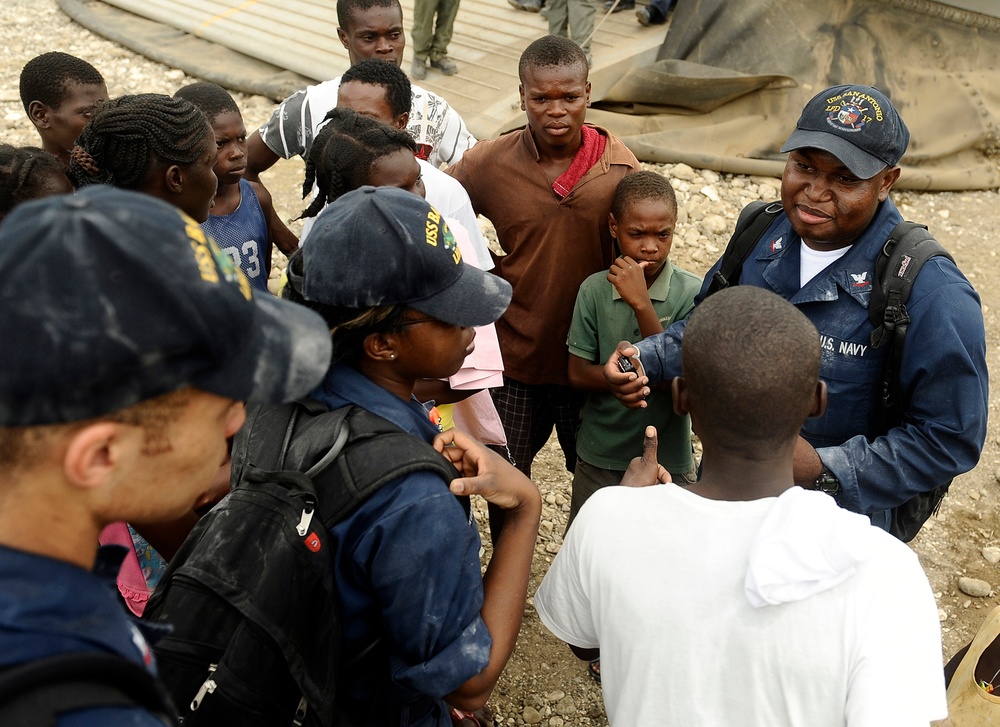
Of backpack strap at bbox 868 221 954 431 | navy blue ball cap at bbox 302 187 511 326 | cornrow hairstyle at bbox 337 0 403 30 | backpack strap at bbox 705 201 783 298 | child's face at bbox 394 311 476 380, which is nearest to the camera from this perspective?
navy blue ball cap at bbox 302 187 511 326

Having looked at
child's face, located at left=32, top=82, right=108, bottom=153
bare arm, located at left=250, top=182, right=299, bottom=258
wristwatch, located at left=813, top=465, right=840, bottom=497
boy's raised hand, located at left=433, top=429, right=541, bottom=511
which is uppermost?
boy's raised hand, located at left=433, top=429, right=541, bottom=511

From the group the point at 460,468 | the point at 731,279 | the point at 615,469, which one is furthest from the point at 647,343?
the point at 460,468

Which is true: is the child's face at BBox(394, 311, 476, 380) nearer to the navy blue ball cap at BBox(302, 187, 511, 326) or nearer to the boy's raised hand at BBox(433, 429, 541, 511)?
the navy blue ball cap at BBox(302, 187, 511, 326)

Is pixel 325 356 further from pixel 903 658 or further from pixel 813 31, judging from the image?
pixel 813 31

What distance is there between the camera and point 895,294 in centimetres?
228

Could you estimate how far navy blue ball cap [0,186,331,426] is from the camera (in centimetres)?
96

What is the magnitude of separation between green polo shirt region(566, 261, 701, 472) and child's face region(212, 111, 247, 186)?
55.7 inches

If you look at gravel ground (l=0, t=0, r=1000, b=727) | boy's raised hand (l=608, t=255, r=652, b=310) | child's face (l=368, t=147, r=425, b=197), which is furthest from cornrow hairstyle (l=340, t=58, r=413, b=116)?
gravel ground (l=0, t=0, r=1000, b=727)

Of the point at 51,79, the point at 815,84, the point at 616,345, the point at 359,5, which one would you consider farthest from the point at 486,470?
the point at 815,84

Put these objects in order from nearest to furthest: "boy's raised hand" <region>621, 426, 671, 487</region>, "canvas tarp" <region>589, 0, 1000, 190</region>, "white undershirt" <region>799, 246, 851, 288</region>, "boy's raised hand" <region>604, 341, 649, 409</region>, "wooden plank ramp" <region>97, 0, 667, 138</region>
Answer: "boy's raised hand" <region>621, 426, 671, 487</region> < "white undershirt" <region>799, 246, 851, 288</region> < "boy's raised hand" <region>604, 341, 649, 409</region> < "canvas tarp" <region>589, 0, 1000, 190</region> < "wooden plank ramp" <region>97, 0, 667, 138</region>

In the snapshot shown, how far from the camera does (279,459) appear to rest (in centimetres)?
164

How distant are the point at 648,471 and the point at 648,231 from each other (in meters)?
1.27

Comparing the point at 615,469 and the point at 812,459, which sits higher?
the point at 812,459

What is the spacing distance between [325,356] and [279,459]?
1.58 feet
